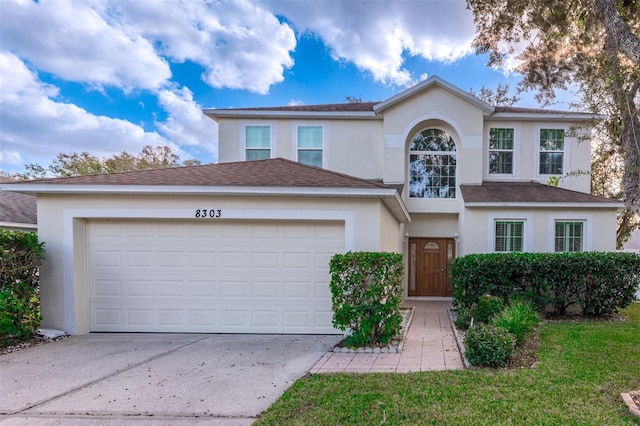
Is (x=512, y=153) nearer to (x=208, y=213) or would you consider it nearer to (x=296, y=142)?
(x=296, y=142)

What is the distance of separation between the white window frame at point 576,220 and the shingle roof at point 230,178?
7448 mm

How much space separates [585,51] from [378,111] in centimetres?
616

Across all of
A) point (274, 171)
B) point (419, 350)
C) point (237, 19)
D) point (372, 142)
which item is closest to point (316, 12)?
point (237, 19)

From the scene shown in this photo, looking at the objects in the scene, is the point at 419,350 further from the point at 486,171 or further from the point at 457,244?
the point at 486,171

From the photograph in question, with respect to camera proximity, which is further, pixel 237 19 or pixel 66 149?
pixel 66 149

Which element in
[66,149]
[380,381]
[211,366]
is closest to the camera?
[380,381]

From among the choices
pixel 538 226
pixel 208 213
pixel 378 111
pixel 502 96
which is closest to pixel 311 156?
pixel 378 111

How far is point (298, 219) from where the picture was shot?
22.5 ft

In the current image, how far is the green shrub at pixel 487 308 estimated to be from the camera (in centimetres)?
684

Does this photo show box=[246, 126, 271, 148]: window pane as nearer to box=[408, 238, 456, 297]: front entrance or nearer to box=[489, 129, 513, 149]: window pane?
box=[408, 238, 456, 297]: front entrance

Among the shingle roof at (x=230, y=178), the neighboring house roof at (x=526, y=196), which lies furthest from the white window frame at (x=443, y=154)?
the shingle roof at (x=230, y=178)

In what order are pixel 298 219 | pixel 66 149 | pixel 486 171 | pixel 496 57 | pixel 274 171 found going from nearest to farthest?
1. pixel 298 219
2. pixel 274 171
3. pixel 496 57
4. pixel 486 171
5. pixel 66 149

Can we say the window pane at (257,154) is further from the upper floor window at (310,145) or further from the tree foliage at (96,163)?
the tree foliage at (96,163)

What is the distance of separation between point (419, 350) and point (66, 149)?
2825 centimetres
